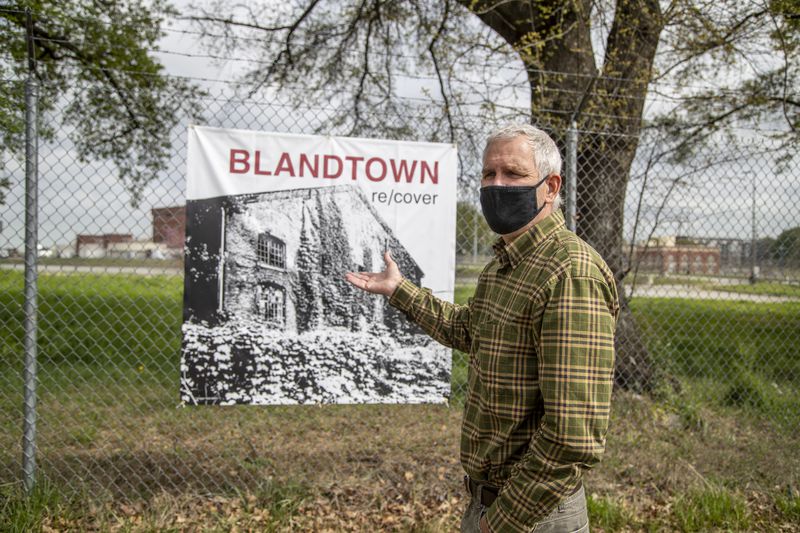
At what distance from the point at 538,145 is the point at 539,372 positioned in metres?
0.74

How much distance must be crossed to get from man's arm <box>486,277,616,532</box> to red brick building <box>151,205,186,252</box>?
8.78 ft

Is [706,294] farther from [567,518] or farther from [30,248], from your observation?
[30,248]

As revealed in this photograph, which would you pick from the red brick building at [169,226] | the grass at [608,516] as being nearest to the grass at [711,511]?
the grass at [608,516]

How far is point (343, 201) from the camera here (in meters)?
3.69

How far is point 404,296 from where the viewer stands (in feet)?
8.22

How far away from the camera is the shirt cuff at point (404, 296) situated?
8.18 feet

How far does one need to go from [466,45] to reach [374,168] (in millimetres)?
3436

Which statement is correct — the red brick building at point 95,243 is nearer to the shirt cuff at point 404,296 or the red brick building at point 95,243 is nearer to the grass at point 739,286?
the shirt cuff at point 404,296

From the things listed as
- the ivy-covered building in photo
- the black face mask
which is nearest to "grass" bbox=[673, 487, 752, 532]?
the ivy-covered building in photo

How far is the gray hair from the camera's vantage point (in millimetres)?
1911

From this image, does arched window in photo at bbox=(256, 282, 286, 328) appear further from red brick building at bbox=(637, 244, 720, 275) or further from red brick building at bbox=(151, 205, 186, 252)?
red brick building at bbox=(637, 244, 720, 275)

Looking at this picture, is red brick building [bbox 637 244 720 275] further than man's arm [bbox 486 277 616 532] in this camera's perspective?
Yes

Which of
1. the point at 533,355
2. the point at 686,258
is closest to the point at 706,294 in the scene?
the point at 686,258

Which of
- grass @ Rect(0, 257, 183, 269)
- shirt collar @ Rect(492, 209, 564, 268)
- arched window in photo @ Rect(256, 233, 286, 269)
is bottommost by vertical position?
grass @ Rect(0, 257, 183, 269)
